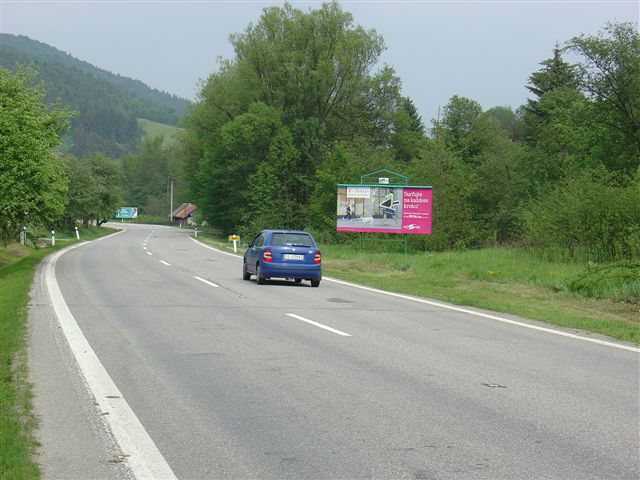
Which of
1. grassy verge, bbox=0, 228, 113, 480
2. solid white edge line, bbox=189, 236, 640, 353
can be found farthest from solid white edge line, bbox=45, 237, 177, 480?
solid white edge line, bbox=189, 236, 640, 353

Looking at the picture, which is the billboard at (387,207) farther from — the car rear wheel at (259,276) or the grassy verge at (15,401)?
the grassy verge at (15,401)

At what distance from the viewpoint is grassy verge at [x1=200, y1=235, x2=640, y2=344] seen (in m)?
14.5

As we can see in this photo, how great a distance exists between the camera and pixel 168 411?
259 inches

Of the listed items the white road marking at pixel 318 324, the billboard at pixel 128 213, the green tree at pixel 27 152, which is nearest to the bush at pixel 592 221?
the white road marking at pixel 318 324

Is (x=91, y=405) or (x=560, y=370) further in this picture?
(x=560, y=370)

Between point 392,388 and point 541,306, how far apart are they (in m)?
9.35

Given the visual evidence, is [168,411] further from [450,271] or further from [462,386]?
[450,271]

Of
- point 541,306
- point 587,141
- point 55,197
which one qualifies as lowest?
point 541,306

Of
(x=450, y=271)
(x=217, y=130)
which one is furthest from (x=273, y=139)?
(x=450, y=271)

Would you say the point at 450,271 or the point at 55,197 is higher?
the point at 55,197

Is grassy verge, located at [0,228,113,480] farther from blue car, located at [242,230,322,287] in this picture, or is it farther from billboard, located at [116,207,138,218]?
billboard, located at [116,207,138,218]

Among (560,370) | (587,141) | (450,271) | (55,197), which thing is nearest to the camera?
(560,370)

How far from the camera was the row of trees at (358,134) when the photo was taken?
41.6 metres

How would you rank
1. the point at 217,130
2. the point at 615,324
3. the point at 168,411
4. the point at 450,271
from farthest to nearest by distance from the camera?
the point at 217,130
the point at 450,271
the point at 615,324
the point at 168,411
